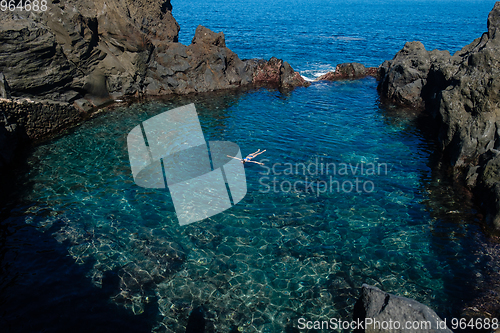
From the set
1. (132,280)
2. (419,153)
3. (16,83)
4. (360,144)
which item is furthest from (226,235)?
(16,83)

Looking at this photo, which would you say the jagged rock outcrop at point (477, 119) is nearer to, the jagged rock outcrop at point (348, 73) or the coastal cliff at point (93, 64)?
the jagged rock outcrop at point (348, 73)

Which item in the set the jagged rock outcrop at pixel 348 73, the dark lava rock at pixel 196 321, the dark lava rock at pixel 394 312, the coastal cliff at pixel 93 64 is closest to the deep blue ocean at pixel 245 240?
the dark lava rock at pixel 196 321

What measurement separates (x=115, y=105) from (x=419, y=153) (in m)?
22.1

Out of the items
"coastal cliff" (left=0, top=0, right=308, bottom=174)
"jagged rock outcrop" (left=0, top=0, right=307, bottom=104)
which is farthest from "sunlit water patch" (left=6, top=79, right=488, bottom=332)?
"jagged rock outcrop" (left=0, top=0, right=307, bottom=104)

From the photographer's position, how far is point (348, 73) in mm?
35312

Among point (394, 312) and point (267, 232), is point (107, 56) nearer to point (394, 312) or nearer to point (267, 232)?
point (267, 232)

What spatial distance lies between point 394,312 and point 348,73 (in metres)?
32.5

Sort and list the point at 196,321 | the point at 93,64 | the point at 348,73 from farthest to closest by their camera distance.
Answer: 1. the point at 348,73
2. the point at 93,64
3. the point at 196,321

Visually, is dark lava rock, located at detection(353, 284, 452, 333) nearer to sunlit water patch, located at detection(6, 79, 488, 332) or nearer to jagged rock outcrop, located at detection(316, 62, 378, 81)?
sunlit water patch, located at detection(6, 79, 488, 332)

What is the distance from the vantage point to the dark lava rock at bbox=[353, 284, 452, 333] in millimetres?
6527

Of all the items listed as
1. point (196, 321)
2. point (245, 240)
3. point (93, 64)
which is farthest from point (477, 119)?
point (93, 64)

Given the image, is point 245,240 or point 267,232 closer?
point 245,240

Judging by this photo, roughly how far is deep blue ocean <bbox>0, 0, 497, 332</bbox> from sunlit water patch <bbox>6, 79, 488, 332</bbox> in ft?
0.18

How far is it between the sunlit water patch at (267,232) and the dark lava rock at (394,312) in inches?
105
